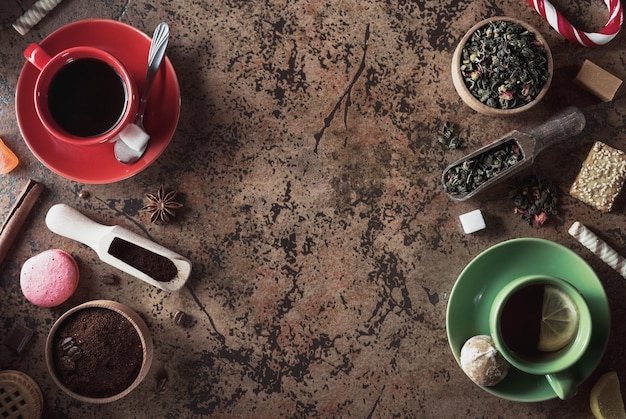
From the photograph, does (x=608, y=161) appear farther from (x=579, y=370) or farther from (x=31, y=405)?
(x=31, y=405)

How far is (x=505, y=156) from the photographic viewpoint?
157cm

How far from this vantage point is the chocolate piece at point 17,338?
5.32ft

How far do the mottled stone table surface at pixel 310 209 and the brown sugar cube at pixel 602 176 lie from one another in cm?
4

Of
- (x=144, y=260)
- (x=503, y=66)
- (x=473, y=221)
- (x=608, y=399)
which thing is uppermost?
(x=503, y=66)

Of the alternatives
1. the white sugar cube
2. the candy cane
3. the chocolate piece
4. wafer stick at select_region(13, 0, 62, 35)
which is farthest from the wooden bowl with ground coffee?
the candy cane

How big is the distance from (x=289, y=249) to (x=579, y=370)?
77 centimetres

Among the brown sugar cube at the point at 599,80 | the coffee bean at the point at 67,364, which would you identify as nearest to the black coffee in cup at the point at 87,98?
the coffee bean at the point at 67,364

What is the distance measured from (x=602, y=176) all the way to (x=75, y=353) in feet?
4.55

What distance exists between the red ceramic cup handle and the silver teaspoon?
227 mm

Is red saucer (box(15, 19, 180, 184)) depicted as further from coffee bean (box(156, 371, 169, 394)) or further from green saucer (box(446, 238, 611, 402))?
green saucer (box(446, 238, 611, 402))

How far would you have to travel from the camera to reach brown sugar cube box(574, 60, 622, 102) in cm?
161

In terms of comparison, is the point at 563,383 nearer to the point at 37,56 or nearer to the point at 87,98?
the point at 87,98

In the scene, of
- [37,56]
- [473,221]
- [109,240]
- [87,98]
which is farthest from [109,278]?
[473,221]

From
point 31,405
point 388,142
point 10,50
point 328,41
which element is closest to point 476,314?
point 388,142
